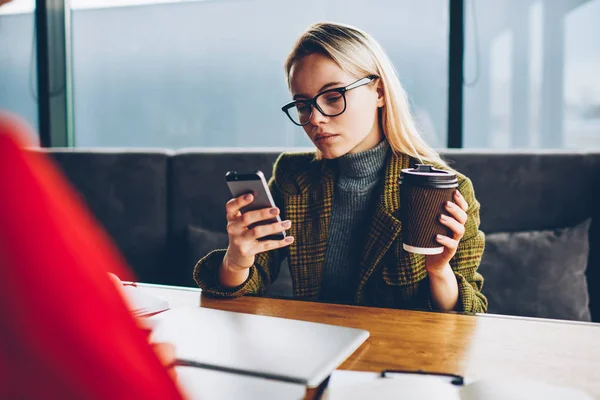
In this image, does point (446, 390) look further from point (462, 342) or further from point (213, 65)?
point (213, 65)

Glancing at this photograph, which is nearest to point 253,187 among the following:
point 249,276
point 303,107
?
point 249,276

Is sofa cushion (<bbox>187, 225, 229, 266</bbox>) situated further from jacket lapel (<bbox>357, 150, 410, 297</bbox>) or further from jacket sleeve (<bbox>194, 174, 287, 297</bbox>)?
jacket lapel (<bbox>357, 150, 410, 297</bbox>)

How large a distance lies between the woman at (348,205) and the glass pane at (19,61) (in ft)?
7.16

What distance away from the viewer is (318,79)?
4.33ft

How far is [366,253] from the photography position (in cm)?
131

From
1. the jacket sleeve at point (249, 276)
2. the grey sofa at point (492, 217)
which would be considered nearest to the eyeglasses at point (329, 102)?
the jacket sleeve at point (249, 276)

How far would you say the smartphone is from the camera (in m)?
1.00

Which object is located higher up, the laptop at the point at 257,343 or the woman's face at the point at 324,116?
the woman's face at the point at 324,116

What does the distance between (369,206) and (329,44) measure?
1.37 ft

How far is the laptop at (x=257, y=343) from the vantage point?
709 millimetres

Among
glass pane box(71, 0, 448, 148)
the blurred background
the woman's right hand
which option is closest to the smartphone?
the woman's right hand

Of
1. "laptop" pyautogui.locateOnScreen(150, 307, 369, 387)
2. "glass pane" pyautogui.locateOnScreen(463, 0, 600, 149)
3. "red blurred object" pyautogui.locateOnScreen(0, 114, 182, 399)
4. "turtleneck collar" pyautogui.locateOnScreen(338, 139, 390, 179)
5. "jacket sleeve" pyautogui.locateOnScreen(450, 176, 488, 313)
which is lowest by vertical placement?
"laptop" pyautogui.locateOnScreen(150, 307, 369, 387)

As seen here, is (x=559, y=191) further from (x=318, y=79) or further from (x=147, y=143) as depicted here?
(x=147, y=143)

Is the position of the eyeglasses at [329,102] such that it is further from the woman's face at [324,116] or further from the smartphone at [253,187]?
the smartphone at [253,187]
